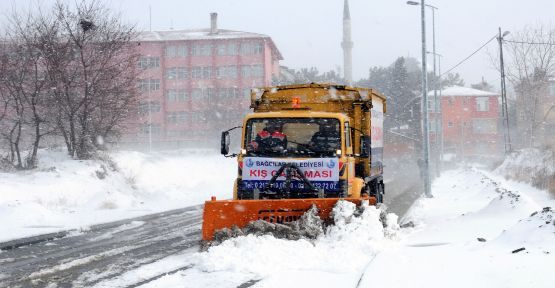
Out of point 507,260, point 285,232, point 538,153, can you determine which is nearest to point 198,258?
point 285,232

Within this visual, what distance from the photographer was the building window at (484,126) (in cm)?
8031

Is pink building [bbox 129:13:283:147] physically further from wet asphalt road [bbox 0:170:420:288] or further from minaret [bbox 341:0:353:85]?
wet asphalt road [bbox 0:170:420:288]

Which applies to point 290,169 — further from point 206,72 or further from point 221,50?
point 206,72

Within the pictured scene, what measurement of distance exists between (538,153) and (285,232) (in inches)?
1119

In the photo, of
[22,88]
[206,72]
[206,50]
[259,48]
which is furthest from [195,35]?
[22,88]

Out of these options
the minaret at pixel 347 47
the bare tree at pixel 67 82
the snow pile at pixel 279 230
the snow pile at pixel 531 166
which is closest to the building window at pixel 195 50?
the minaret at pixel 347 47

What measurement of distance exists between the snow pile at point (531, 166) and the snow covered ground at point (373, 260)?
14.6 meters

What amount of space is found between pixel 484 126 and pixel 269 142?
76800 mm

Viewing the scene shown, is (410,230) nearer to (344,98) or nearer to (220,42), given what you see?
(344,98)

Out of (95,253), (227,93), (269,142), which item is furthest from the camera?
(227,93)

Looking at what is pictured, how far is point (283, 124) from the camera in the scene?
10.5m

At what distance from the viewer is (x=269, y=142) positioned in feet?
33.1

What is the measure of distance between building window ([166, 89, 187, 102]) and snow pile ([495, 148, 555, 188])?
1721 inches

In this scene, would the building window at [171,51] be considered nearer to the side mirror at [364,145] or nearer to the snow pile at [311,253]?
the side mirror at [364,145]
